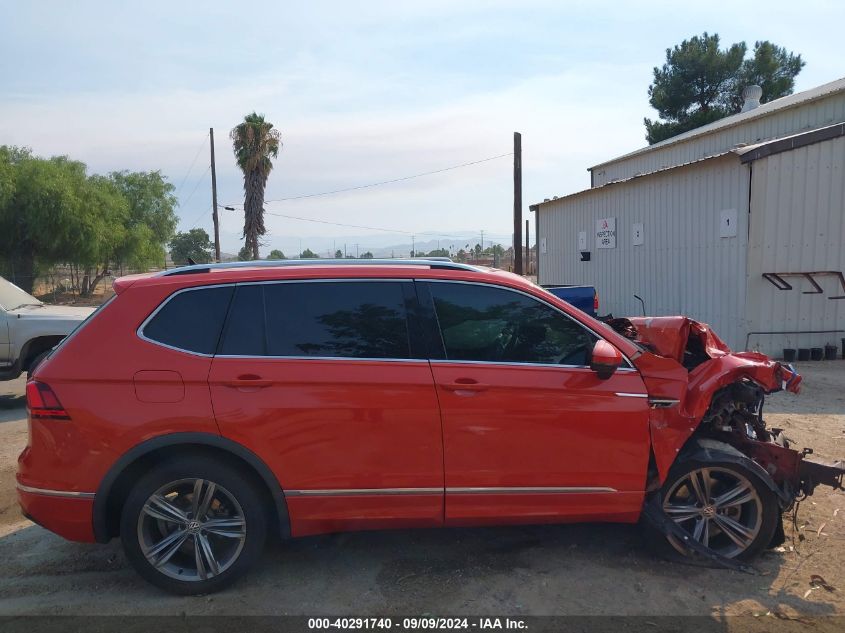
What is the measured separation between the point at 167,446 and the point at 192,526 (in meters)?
0.49

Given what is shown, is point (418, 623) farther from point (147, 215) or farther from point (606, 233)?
point (147, 215)

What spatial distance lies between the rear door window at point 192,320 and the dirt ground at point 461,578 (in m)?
1.45

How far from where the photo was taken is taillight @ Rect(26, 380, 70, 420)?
356 centimetres

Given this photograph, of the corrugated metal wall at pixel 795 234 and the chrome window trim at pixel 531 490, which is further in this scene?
the corrugated metal wall at pixel 795 234

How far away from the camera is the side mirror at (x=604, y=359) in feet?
11.8

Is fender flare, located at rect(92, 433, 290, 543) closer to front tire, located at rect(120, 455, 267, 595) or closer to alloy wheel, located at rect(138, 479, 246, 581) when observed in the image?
front tire, located at rect(120, 455, 267, 595)

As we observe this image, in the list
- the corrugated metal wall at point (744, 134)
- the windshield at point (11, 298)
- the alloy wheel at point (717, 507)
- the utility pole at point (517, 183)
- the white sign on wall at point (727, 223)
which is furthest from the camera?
the utility pole at point (517, 183)

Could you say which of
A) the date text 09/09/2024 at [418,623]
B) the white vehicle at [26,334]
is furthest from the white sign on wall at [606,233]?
the date text 09/09/2024 at [418,623]

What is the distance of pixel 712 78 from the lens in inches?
1391

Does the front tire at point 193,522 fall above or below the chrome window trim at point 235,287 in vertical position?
below

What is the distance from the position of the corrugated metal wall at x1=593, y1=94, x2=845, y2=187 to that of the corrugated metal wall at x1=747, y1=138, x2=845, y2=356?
7.41 metres

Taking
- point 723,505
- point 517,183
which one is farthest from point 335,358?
point 517,183

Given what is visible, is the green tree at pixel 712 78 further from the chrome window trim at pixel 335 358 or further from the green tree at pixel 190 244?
the green tree at pixel 190 244

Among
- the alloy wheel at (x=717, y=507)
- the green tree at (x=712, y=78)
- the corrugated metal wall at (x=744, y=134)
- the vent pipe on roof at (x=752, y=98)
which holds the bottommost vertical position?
the alloy wheel at (x=717, y=507)
